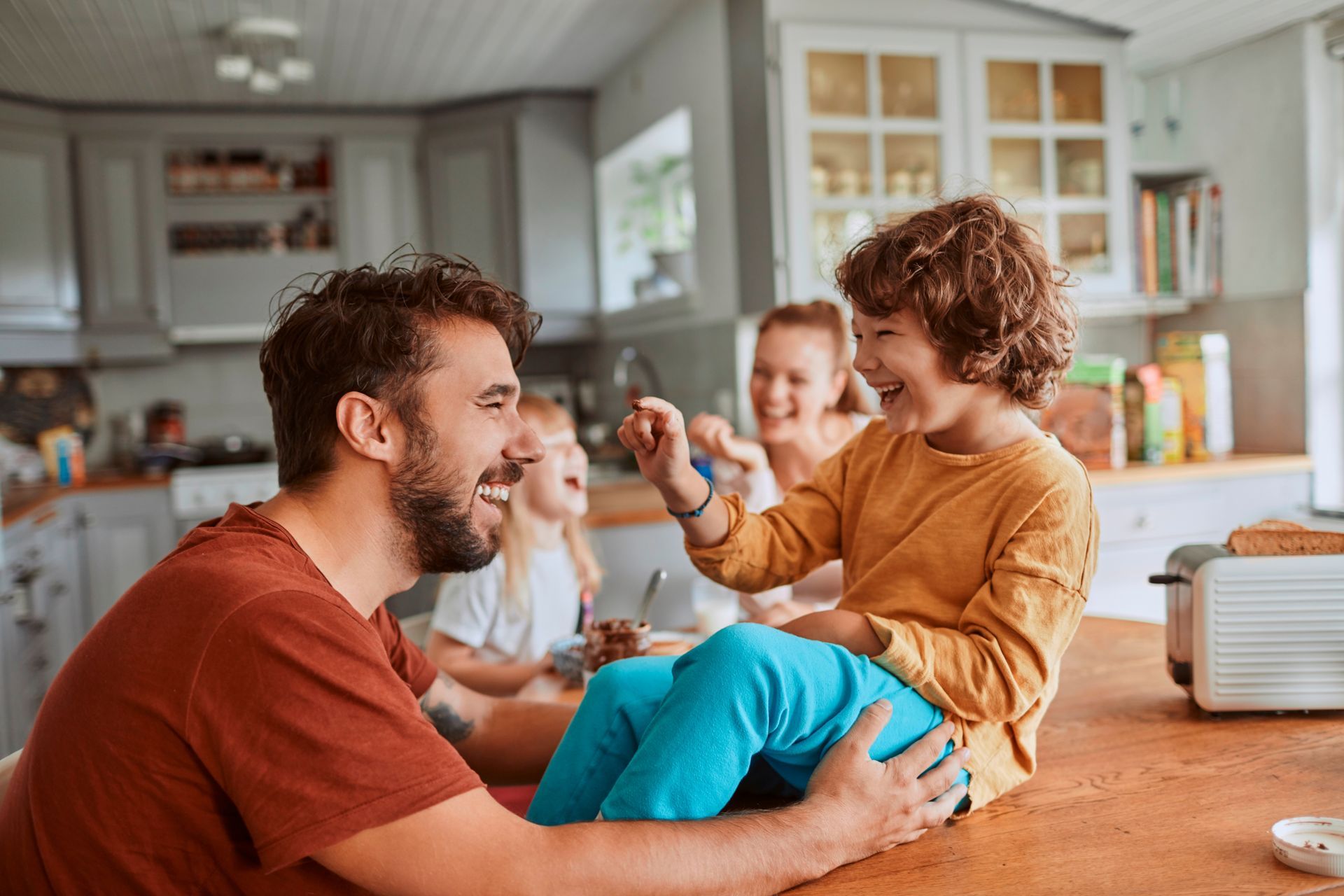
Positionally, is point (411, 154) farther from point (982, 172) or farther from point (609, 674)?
point (609, 674)

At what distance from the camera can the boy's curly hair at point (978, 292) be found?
114 centimetres

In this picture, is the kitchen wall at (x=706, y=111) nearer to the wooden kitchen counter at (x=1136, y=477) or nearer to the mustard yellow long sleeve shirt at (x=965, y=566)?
the wooden kitchen counter at (x=1136, y=477)

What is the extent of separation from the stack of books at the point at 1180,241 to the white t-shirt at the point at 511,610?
240 centimetres

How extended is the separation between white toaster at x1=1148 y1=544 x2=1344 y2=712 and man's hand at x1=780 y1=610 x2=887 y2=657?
51 cm

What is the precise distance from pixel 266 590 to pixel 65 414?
187 inches

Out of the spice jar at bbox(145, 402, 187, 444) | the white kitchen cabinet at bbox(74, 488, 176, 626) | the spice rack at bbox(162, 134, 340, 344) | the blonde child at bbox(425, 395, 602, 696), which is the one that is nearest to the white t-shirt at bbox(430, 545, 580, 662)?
the blonde child at bbox(425, 395, 602, 696)

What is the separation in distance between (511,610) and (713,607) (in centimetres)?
38

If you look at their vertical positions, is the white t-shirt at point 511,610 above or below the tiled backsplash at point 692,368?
below

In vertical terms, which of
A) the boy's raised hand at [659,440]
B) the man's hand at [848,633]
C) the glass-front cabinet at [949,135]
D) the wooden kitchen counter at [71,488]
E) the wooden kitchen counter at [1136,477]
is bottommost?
the wooden kitchen counter at [1136,477]

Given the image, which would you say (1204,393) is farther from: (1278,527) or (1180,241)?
(1278,527)

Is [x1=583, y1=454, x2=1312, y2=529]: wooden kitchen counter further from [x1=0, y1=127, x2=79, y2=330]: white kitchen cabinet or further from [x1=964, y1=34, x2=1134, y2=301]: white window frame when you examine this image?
[x1=0, y1=127, x2=79, y2=330]: white kitchen cabinet

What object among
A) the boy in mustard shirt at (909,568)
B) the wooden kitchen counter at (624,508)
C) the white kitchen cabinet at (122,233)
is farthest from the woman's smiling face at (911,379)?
the white kitchen cabinet at (122,233)

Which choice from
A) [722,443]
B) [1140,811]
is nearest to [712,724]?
[1140,811]

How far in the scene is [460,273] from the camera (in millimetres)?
1195
